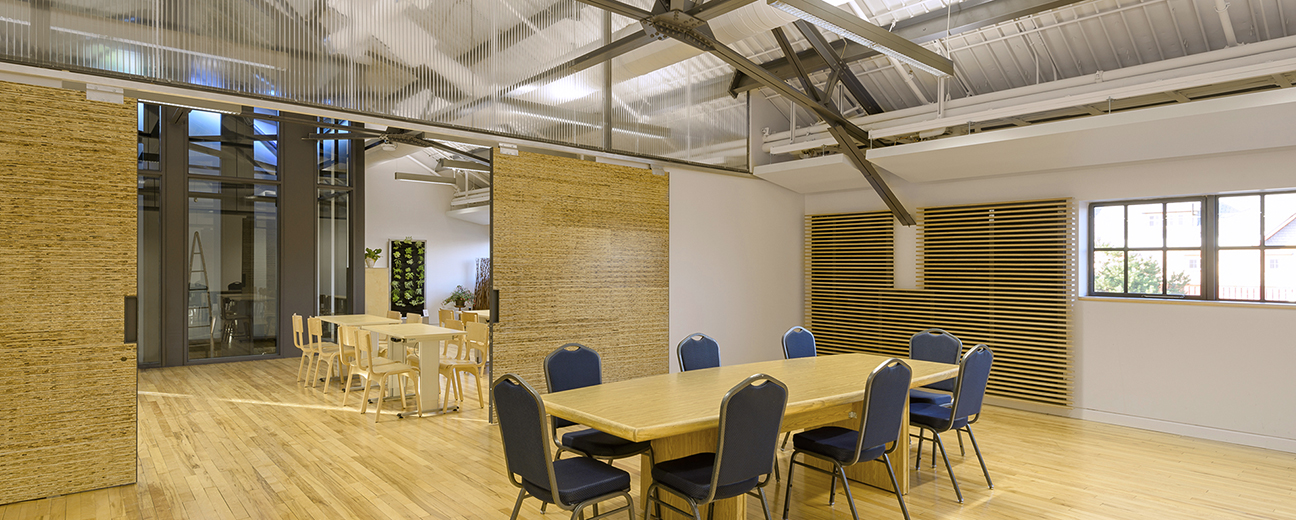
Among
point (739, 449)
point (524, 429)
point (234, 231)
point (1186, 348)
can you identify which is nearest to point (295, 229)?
point (234, 231)

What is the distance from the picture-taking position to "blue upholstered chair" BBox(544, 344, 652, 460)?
13.2 ft

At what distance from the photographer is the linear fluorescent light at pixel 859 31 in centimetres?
418

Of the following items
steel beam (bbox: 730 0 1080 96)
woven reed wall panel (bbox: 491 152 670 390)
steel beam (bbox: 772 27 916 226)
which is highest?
steel beam (bbox: 730 0 1080 96)

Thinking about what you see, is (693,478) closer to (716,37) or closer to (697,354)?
(697,354)

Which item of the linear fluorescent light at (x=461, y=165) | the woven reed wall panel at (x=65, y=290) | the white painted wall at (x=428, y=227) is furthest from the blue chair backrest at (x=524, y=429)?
the white painted wall at (x=428, y=227)

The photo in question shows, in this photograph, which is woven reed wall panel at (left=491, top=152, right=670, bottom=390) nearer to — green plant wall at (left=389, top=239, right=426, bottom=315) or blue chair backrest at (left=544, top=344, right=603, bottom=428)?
blue chair backrest at (left=544, top=344, right=603, bottom=428)

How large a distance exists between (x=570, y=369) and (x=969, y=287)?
5418 mm

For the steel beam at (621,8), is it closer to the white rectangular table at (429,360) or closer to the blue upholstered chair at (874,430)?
the blue upholstered chair at (874,430)

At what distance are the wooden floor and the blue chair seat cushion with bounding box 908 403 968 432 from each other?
1.54 feet

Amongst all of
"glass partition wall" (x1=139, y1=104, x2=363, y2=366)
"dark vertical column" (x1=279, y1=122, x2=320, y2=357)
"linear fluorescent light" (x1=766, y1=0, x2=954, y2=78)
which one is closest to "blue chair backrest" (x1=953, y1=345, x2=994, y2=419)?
"linear fluorescent light" (x1=766, y1=0, x2=954, y2=78)

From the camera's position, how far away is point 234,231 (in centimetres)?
1059

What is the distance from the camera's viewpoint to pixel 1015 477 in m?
5.04

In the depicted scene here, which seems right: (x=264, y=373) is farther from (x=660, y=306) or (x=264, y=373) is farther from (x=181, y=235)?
(x=660, y=306)

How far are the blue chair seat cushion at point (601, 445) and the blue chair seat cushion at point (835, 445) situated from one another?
1.02m
